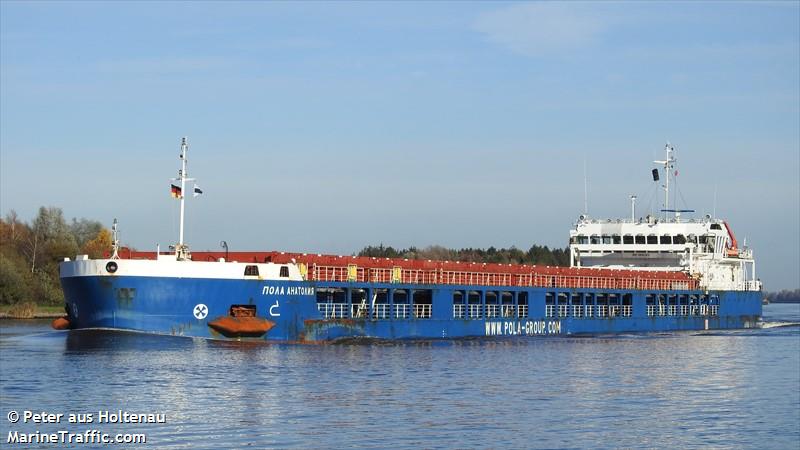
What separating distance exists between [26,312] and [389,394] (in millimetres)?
60647

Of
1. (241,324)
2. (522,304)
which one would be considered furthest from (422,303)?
(241,324)

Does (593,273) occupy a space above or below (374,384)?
above

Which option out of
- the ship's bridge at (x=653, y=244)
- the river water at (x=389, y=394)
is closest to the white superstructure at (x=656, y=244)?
the ship's bridge at (x=653, y=244)

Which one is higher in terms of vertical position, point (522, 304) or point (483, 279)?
point (483, 279)

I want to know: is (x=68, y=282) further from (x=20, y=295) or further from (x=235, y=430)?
(x=20, y=295)

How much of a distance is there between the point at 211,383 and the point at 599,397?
1242 centimetres

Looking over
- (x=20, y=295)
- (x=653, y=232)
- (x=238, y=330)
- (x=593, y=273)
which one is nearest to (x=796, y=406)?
(x=238, y=330)

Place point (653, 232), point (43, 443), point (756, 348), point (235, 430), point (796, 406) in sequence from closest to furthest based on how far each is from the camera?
point (43, 443)
point (235, 430)
point (796, 406)
point (756, 348)
point (653, 232)

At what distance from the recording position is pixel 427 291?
2381 inches

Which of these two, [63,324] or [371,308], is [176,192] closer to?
[63,324]

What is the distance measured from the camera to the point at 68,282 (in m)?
49.7

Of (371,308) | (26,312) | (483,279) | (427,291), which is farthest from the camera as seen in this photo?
(26,312)

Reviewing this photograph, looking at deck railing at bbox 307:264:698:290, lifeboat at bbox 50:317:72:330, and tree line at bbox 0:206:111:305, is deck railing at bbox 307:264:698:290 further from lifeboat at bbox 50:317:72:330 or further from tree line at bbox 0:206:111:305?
tree line at bbox 0:206:111:305

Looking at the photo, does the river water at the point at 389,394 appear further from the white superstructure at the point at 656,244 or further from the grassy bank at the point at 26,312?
the grassy bank at the point at 26,312
